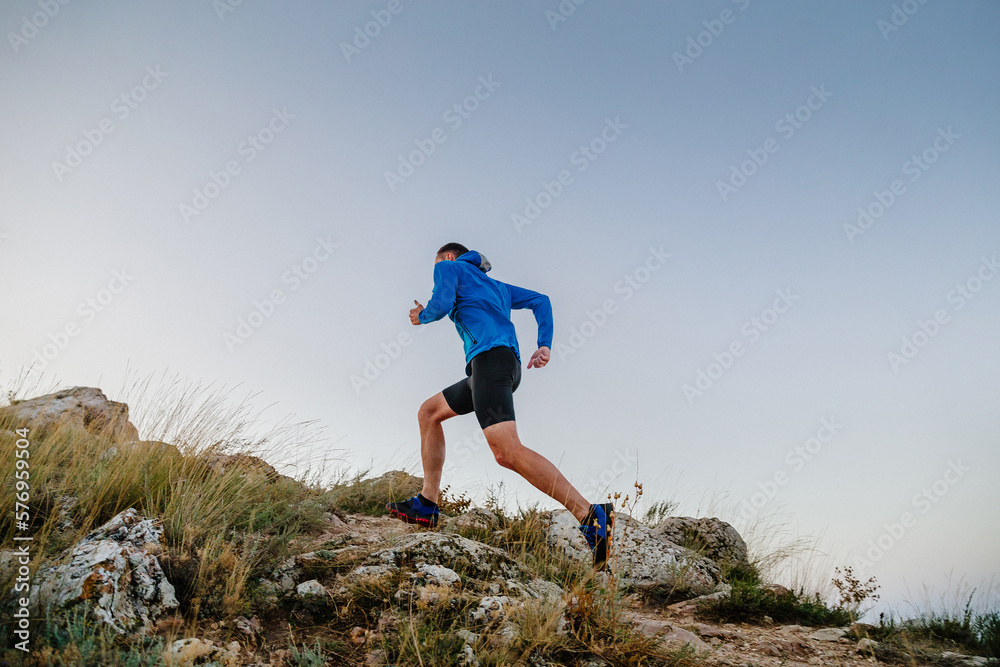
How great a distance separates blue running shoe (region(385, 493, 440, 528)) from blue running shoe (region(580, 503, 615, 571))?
136 centimetres

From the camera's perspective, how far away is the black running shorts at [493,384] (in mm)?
3906

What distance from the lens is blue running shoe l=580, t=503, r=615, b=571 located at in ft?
11.7

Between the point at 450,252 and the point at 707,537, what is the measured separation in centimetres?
377

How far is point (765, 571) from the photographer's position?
550 cm

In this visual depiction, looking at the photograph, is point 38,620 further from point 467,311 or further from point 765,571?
point 765,571

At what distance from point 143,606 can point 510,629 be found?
1.61 m

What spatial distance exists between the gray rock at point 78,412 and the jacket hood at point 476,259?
11.6 ft

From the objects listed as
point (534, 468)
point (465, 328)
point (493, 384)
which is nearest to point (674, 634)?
point (534, 468)

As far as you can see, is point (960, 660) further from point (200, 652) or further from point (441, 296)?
point (200, 652)

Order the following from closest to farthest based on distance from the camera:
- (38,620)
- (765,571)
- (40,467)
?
(38,620), (40,467), (765,571)

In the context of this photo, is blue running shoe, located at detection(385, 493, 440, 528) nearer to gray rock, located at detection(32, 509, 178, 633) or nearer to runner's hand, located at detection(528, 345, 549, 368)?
runner's hand, located at detection(528, 345, 549, 368)

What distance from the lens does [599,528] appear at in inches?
142

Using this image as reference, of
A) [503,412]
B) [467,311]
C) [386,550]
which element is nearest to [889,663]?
[503,412]

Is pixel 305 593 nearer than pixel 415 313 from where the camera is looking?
Yes
